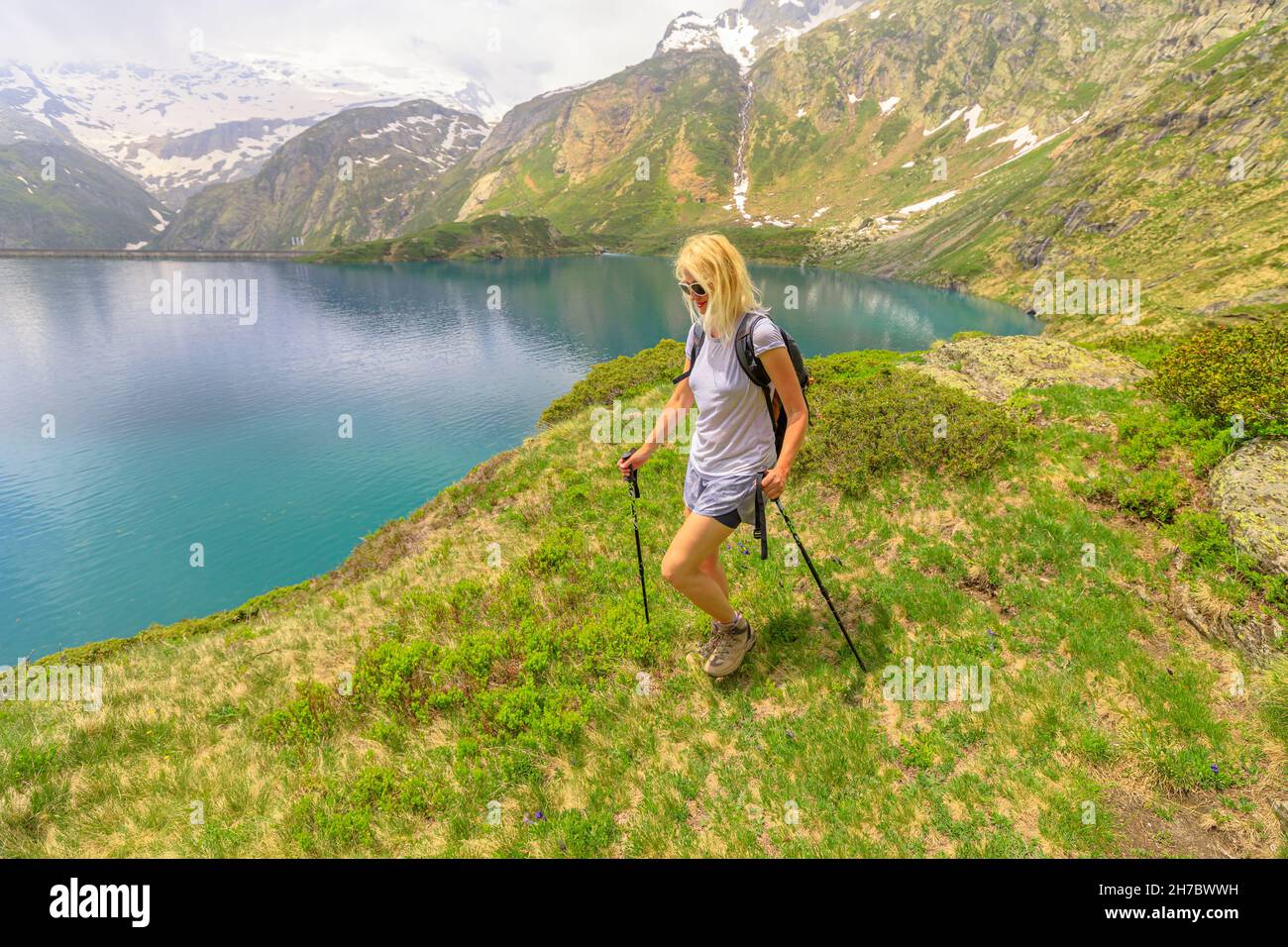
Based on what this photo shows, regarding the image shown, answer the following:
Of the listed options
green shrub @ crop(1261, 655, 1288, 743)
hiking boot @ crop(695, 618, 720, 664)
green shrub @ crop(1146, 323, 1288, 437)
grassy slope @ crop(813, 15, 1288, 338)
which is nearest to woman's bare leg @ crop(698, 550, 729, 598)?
hiking boot @ crop(695, 618, 720, 664)

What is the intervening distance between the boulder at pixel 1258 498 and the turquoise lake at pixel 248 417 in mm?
23852

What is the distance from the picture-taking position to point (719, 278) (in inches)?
197

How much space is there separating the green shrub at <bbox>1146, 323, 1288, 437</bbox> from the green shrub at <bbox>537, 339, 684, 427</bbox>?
20.1 m

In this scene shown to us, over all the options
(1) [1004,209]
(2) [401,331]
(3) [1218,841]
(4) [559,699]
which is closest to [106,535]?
(4) [559,699]

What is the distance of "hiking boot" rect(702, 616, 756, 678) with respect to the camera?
6.73 meters

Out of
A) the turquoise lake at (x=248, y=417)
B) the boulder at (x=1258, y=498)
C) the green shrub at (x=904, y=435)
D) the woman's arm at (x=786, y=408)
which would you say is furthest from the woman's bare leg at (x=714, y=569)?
the turquoise lake at (x=248, y=417)

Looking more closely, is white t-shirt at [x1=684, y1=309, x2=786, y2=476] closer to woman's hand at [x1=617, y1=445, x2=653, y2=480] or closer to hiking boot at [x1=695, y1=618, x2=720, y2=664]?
woman's hand at [x1=617, y1=445, x2=653, y2=480]

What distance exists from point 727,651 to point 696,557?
1.89m

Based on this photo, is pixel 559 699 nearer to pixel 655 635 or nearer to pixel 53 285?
pixel 655 635

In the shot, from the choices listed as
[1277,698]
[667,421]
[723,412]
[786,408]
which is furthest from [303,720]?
[1277,698]

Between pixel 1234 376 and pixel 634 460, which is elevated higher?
pixel 1234 376

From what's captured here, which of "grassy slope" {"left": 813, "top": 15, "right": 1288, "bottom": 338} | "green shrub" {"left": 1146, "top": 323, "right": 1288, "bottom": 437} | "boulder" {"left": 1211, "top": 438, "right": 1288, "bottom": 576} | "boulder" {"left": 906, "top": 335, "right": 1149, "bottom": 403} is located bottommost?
"boulder" {"left": 1211, "top": 438, "right": 1288, "bottom": 576}

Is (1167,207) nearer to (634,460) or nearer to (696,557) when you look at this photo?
(634,460)

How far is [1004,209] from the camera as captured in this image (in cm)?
14488
